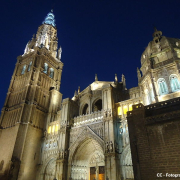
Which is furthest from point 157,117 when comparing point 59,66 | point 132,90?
point 59,66

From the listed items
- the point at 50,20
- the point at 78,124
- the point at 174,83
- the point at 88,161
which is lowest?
the point at 88,161

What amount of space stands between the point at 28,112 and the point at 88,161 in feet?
48.7

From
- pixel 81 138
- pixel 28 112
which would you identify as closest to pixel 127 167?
pixel 81 138

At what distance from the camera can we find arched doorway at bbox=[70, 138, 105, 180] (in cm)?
2689

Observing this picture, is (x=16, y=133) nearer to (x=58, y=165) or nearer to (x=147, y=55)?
(x=58, y=165)

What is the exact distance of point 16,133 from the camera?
1179 inches

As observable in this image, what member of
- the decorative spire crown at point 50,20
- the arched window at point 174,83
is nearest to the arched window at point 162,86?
the arched window at point 174,83

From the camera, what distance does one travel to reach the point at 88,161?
2892 centimetres

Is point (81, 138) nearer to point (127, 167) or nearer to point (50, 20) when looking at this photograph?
point (127, 167)

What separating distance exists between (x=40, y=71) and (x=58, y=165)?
2146cm

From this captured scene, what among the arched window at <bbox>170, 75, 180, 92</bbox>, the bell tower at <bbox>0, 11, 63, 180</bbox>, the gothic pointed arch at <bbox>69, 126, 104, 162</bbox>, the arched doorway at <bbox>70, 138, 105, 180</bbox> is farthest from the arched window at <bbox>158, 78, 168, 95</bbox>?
the bell tower at <bbox>0, 11, 63, 180</bbox>

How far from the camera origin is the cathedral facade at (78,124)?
24.1 m

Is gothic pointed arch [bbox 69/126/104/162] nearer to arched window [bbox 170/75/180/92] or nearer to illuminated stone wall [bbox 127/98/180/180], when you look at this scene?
arched window [bbox 170/75/180/92]

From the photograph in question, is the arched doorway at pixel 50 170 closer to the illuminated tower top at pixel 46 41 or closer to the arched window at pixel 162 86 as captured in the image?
the arched window at pixel 162 86
